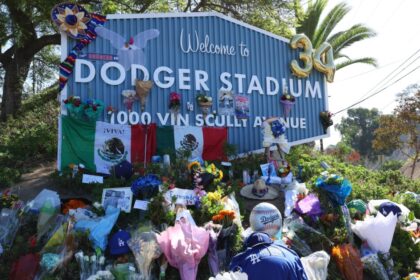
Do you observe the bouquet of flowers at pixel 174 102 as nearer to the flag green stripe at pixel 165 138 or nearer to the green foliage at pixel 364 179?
the flag green stripe at pixel 165 138

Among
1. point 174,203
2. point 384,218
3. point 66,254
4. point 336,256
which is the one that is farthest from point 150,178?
point 384,218

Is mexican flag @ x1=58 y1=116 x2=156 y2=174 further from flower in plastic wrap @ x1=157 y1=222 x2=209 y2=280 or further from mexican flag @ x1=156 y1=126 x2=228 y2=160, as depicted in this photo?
flower in plastic wrap @ x1=157 y1=222 x2=209 y2=280

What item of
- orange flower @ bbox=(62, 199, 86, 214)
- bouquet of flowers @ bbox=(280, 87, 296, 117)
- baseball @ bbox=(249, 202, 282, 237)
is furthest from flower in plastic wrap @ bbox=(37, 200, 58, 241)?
bouquet of flowers @ bbox=(280, 87, 296, 117)

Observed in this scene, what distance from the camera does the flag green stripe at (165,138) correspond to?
38.3ft

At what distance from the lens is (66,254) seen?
674cm

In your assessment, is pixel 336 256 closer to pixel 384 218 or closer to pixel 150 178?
pixel 384 218

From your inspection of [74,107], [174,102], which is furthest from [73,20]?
[174,102]

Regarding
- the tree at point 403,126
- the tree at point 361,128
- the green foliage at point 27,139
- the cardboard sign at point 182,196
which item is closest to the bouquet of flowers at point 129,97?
the green foliage at point 27,139

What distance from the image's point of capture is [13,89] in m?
17.0

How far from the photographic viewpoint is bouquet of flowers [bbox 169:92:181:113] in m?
12.0

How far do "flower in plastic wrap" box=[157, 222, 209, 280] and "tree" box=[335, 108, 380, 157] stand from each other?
4381 cm

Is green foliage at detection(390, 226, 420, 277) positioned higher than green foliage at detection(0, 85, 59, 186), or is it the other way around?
green foliage at detection(0, 85, 59, 186)

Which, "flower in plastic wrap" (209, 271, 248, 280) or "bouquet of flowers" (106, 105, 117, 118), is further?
"bouquet of flowers" (106, 105, 117, 118)

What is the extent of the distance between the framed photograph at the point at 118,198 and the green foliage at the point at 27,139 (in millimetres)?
3022
